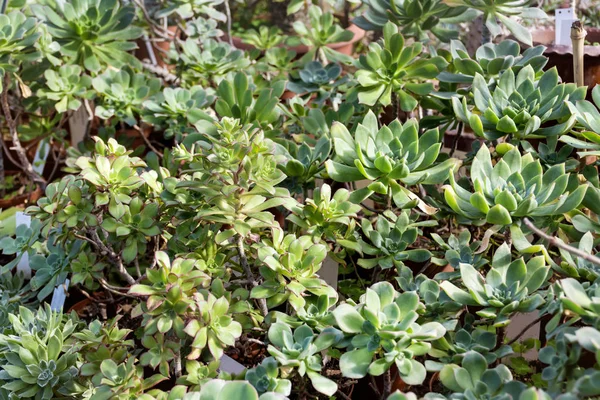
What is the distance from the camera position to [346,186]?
1.43 meters


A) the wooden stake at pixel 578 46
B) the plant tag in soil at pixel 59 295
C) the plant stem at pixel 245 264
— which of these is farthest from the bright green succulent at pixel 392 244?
the plant tag in soil at pixel 59 295

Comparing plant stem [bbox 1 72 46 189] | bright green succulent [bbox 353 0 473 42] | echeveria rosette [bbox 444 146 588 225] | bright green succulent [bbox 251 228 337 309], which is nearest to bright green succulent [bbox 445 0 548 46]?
bright green succulent [bbox 353 0 473 42]

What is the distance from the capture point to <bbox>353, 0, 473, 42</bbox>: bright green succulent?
1.39 meters

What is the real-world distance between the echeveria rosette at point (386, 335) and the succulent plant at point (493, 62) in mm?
544

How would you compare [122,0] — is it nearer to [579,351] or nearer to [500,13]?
[500,13]

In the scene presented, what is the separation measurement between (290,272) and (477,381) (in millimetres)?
322

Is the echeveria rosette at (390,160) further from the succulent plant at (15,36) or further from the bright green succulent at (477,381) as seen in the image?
the succulent plant at (15,36)

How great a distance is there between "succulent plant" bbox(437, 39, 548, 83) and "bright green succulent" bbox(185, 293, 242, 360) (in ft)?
2.09

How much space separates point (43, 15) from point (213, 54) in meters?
0.44

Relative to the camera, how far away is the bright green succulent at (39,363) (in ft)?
3.30

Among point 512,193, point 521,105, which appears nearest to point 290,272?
point 512,193

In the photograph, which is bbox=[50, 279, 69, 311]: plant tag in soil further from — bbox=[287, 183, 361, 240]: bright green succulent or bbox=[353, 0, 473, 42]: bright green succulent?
bbox=[353, 0, 473, 42]: bright green succulent

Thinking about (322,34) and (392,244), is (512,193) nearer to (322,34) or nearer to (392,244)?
(392,244)

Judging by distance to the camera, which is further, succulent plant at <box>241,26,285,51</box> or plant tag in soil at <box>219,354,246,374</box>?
succulent plant at <box>241,26,285,51</box>
